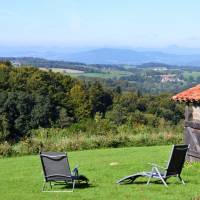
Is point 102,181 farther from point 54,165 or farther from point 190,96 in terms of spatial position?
point 190,96

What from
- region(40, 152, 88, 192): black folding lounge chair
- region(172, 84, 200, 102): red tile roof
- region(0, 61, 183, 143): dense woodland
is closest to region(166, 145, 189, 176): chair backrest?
region(40, 152, 88, 192): black folding lounge chair

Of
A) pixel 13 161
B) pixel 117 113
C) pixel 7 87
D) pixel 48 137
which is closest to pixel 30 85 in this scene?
pixel 7 87

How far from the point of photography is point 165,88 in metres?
144

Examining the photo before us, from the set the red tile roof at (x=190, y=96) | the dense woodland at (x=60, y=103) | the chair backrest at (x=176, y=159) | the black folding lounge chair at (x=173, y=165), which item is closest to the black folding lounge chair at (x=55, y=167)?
the black folding lounge chair at (x=173, y=165)

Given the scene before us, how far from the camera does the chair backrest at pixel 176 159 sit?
10000 millimetres

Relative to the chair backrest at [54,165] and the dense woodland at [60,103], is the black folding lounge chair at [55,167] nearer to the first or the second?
the chair backrest at [54,165]

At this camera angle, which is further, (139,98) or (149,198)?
(139,98)

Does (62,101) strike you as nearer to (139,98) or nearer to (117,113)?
(117,113)

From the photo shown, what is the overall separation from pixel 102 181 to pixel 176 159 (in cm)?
181

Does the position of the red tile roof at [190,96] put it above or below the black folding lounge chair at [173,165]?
above

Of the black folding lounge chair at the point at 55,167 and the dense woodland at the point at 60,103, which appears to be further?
the dense woodland at the point at 60,103

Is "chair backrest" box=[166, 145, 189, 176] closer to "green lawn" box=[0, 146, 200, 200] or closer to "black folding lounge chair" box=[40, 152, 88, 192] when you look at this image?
"green lawn" box=[0, 146, 200, 200]

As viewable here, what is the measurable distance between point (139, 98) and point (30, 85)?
1513 centimetres

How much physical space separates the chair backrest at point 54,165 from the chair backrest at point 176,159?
2.00m
